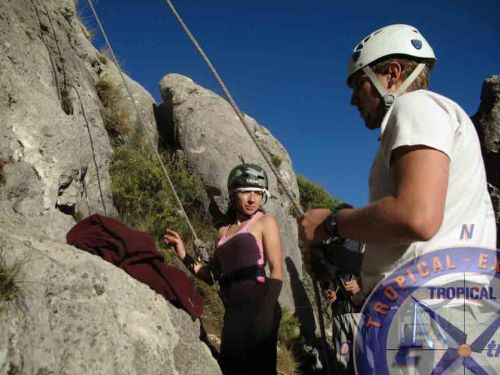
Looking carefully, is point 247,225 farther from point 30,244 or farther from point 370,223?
point 370,223

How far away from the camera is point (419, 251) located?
1.29 metres

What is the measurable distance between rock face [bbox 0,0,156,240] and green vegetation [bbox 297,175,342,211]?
1222 cm

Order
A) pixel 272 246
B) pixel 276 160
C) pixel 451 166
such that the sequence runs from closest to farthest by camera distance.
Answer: pixel 451 166 < pixel 272 246 < pixel 276 160

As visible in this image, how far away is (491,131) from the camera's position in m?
7.70

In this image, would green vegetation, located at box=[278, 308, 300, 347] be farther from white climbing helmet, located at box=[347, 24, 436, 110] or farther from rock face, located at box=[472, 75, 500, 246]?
white climbing helmet, located at box=[347, 24, 436, 110]

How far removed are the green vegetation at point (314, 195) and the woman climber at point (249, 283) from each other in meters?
13.6

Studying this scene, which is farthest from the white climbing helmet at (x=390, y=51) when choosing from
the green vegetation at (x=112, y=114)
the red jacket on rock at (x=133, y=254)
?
the green vegetation at (x=112, y=114)

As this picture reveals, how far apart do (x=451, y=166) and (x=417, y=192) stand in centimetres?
25

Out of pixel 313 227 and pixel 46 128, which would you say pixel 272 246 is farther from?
pixel 46 128

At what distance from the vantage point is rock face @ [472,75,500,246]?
24.6 ft

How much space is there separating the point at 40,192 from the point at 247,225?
88.9 inches

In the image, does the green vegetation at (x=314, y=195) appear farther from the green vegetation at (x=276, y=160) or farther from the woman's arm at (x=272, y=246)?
the woman's arm at (x=272, y=246)

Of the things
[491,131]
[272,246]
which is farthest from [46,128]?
[491,131]

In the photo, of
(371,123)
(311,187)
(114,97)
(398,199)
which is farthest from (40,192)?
(311,187)
